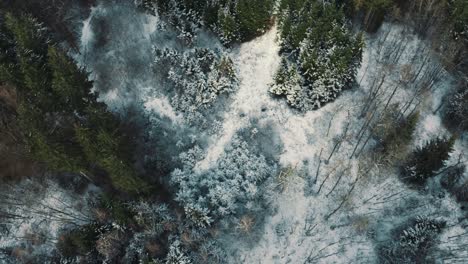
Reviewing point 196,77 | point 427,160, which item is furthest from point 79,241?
point 427,160

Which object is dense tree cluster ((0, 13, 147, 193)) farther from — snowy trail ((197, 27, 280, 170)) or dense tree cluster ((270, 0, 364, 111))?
dense tree cluster ((270, 0, 364, 111))

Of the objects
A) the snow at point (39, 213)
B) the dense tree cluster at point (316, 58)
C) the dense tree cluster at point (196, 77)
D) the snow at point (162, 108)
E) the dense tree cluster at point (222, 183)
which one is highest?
the dense tree cluster at point (316, 58)

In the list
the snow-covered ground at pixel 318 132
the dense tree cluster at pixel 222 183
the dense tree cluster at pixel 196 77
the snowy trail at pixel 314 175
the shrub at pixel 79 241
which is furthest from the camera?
the dense tree cluster at pixel 196 77

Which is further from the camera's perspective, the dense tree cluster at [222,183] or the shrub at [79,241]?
the dense tree cluster at [222,183]

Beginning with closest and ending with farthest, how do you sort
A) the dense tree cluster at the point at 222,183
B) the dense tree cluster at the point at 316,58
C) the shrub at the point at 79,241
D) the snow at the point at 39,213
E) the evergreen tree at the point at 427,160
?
the evergreen tree at the point at 427,160 → the shrub at the point at 79,241 → the dense tree cluster at the point at 222,183 → the snow at the point at 39,213 → the dense tree cluster at the point at 316,58

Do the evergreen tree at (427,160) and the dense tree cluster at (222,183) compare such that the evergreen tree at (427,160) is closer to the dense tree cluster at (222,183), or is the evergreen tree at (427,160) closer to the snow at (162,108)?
the dense tree cluster at (222,183)

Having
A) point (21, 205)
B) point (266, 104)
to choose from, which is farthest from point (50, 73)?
point (266, 104)

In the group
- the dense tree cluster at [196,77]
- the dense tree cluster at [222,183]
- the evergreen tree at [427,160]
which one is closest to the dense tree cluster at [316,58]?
the dense tree cluster at [196,77]
